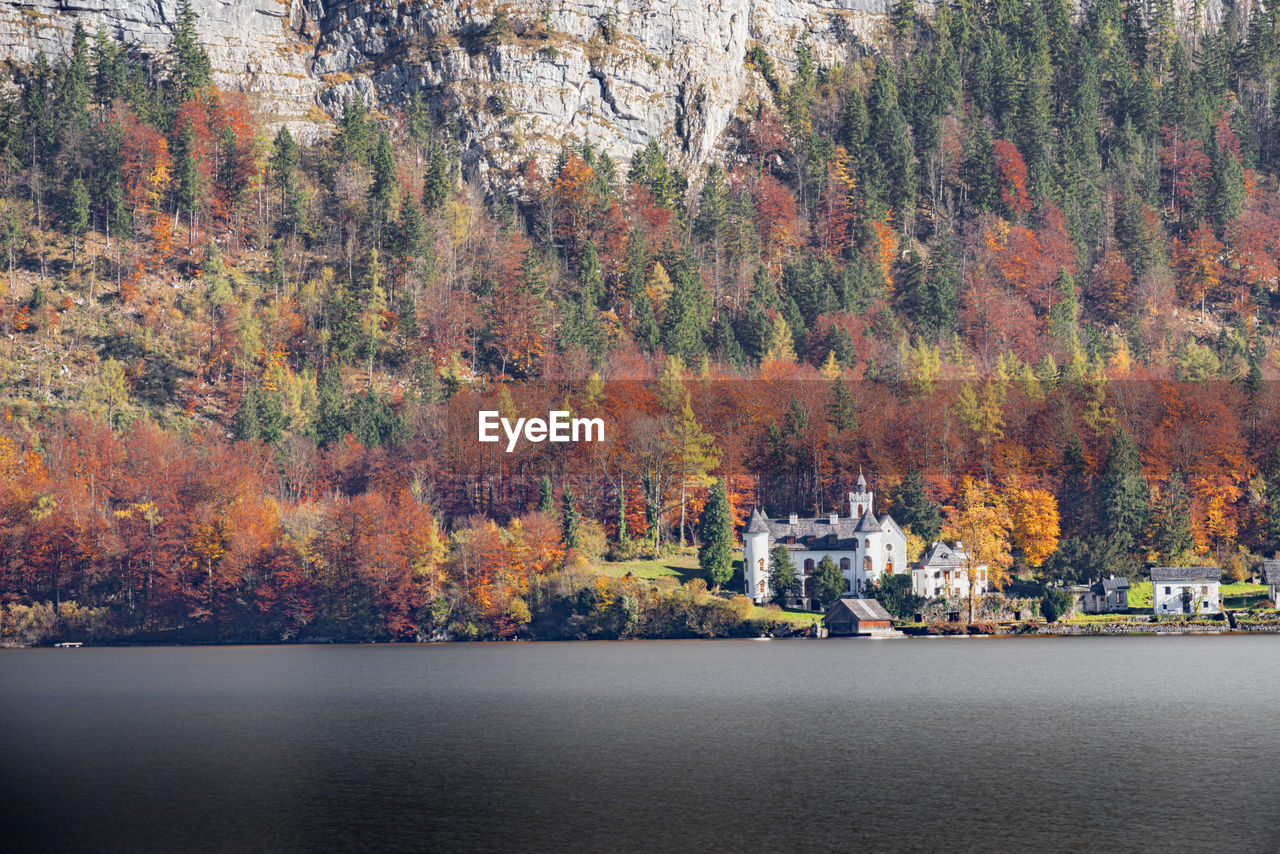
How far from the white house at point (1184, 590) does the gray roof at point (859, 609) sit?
20436 mm

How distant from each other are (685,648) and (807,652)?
29.7 feet

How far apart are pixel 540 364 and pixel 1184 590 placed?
71208mm

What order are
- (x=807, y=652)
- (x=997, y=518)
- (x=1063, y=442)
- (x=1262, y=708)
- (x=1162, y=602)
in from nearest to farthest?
(x=1262, y=708) < (x=807, y=652) < (x=1162, y=602) < (x=997, y=518) < (x=1063, y=442)

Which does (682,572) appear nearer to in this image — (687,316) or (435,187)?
(687,316)

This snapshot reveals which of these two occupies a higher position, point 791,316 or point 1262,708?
point 791,316

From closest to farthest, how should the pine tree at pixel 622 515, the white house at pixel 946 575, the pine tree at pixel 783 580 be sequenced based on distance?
the pine tree at pixel 783 580, the white house at pixel 946 575, the pine tree at pixel 622 515

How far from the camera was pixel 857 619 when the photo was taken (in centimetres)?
11219

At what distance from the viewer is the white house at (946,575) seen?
11988 cm

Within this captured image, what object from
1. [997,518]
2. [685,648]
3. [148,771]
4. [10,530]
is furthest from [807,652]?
[10,530]

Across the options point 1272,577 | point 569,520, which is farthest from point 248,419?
point 1272,577

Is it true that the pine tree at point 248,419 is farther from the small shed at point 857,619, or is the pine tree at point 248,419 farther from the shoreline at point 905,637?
the small shed at point 857,619

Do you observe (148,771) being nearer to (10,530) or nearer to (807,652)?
(807,652)

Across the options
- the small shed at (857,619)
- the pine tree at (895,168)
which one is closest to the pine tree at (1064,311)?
the pine tree at (895,168)

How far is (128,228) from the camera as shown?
537 feet
